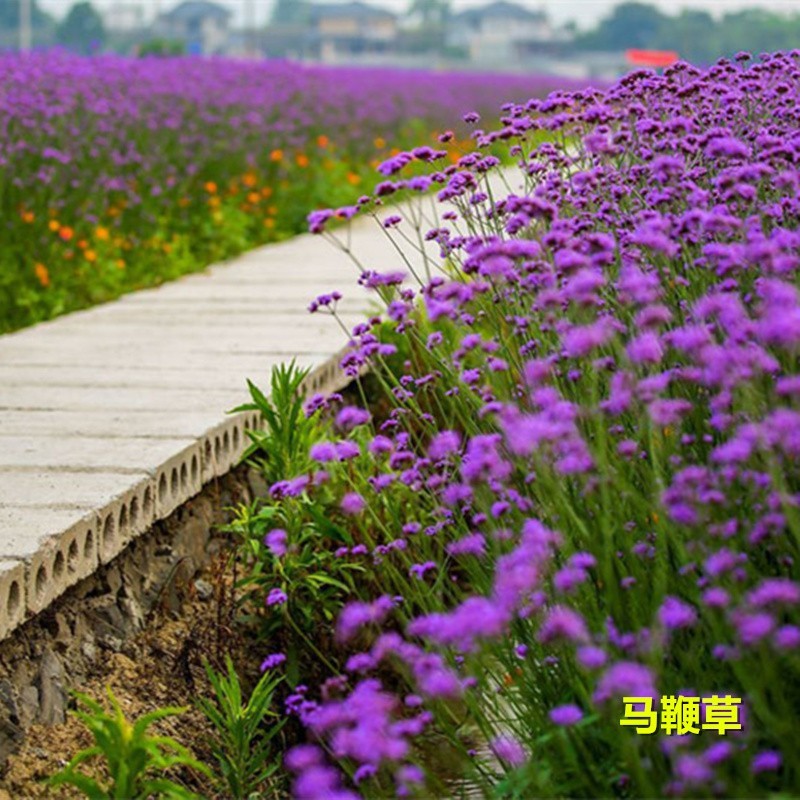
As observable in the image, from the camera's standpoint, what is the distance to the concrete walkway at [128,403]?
9.80 ft

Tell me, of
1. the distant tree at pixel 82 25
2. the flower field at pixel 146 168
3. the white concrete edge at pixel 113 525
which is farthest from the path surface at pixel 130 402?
the distant tree at pixel 82 25

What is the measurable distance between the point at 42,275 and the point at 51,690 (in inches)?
154

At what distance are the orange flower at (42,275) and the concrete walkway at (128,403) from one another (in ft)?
1.52

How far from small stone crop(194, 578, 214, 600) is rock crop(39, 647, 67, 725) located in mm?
706

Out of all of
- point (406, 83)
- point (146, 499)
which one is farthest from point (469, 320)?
point (406, 83)

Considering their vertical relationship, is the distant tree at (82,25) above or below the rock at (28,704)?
above

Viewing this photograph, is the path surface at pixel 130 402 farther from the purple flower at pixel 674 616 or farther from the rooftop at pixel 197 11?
the rooftop at pixel 197 11

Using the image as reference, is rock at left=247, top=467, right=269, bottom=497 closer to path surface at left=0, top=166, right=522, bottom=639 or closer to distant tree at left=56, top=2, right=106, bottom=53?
path surface at left=0, top=166, right=522, bottom=639

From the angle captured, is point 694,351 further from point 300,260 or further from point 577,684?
point 300,260

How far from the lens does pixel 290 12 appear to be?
454 feet

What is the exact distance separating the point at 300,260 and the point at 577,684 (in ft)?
18.4

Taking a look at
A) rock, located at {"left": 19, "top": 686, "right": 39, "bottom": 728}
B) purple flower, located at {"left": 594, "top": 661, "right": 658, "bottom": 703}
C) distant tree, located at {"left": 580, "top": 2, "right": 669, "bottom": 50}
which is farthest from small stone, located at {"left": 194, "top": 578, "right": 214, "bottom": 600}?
distant tree, located at {"left": 580, "top": 2, "right": 669, "bottom": 50}

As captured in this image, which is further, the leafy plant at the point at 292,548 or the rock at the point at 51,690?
the leafy plant at the point at 292,548

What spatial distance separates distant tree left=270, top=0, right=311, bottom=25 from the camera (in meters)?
132
